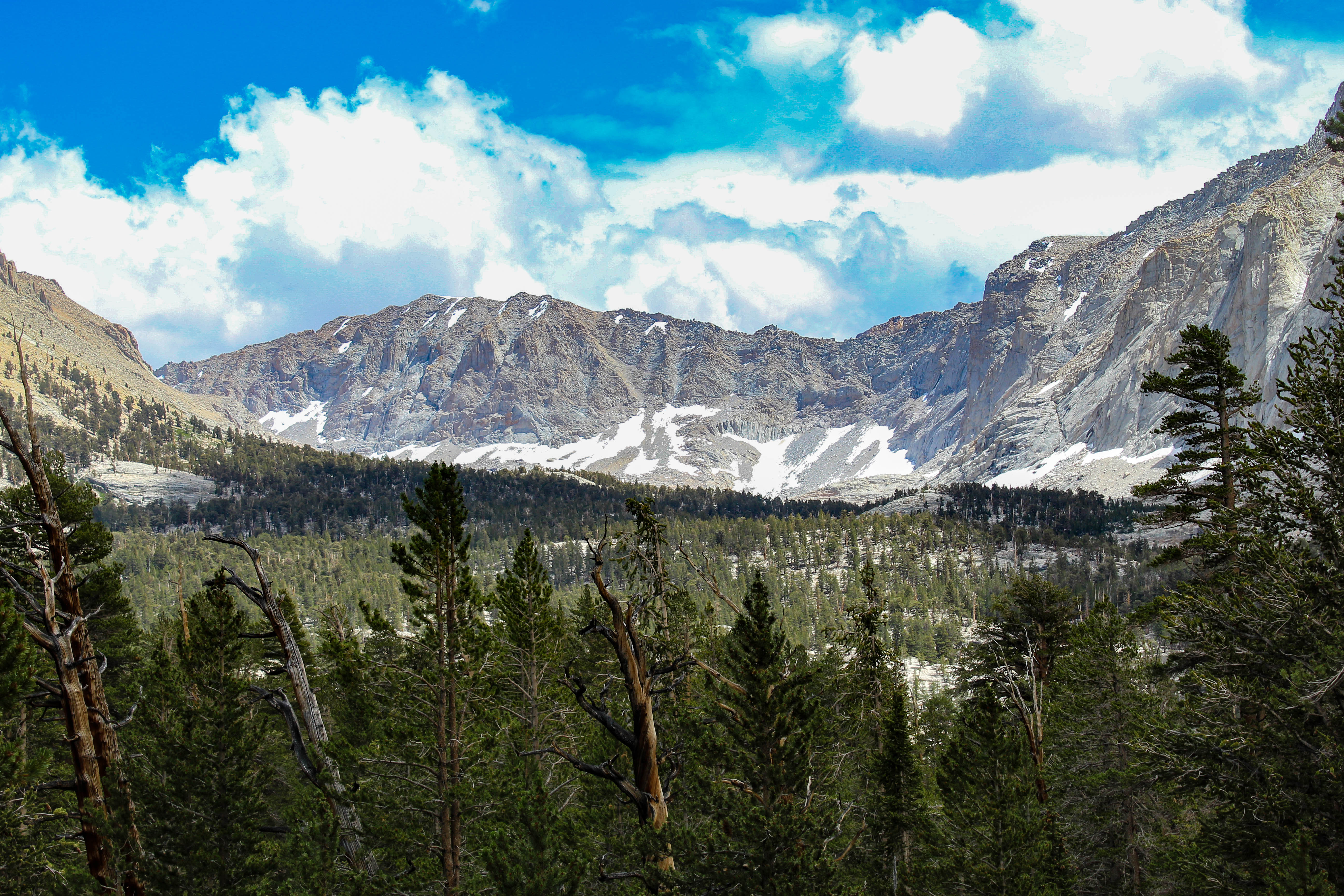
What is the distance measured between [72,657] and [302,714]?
3728mm

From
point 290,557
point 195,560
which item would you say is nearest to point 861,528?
point 290,557

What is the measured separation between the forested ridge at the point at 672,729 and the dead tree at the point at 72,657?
0.06m

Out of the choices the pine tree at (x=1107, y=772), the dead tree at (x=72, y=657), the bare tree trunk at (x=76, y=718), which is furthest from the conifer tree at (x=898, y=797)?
the bare tree trunk at (x=76, y=718)

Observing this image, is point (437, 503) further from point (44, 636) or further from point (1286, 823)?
point (1286, 823)

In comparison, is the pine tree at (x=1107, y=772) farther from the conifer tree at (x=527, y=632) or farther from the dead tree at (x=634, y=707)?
the conifer tree at (x=527, y=632)

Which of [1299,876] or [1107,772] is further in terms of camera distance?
[1107,772]

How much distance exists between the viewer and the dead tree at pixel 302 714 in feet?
39.7

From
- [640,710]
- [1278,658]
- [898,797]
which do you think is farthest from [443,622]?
[1278,658]

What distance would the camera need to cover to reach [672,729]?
68.1ft

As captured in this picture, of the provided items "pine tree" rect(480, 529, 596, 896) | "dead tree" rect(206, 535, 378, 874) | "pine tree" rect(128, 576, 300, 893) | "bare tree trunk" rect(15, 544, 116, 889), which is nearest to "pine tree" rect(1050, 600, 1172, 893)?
"pine tree" rect(480, 529, 596, 896)

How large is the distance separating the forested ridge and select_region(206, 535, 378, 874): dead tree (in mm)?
81

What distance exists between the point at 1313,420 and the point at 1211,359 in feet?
24.7

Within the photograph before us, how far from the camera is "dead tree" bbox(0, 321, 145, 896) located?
388 inches

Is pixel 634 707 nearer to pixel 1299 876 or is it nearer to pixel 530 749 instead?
pixel 1299 876
